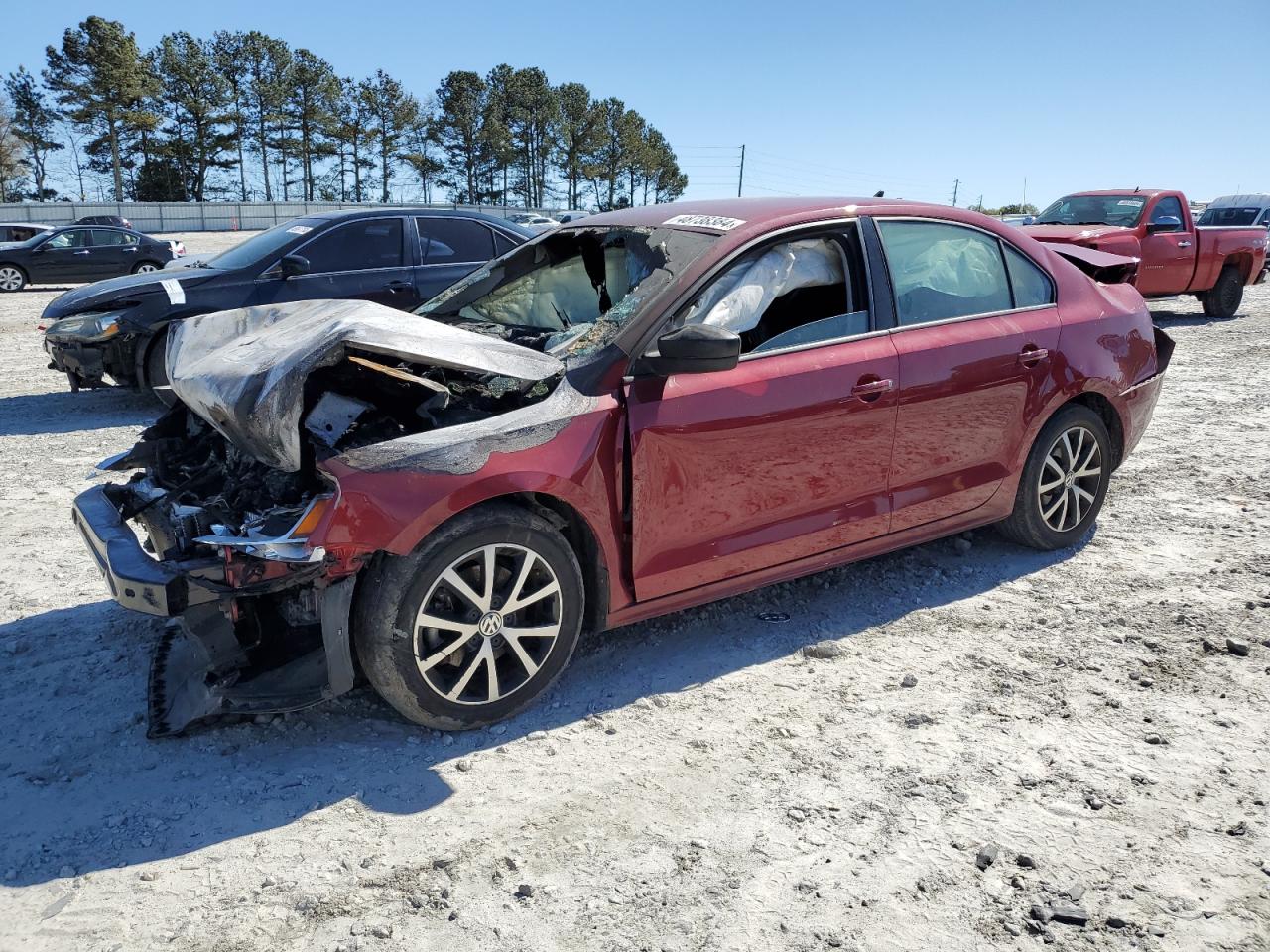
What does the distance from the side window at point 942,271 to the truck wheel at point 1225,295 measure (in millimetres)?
12457

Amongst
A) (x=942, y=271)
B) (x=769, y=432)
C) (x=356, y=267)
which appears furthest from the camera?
(x=356, y=267)

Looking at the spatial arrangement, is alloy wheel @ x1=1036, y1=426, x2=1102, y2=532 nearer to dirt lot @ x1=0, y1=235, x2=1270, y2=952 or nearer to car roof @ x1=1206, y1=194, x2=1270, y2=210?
dirt lot @ x1=0, y1=235, x2=1270, y2=952

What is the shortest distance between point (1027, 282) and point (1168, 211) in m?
10.8

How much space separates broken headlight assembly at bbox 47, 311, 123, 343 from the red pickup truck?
412 inches

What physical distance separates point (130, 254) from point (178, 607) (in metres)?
21.0

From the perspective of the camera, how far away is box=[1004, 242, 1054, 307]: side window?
4.57 m

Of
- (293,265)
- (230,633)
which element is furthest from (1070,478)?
(293,265)

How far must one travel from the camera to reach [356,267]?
8367 millimetres

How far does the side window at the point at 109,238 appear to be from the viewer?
2043 cm

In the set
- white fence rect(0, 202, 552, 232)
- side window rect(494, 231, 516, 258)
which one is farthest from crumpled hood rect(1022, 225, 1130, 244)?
white fence rect(0, 202, 552, 232)

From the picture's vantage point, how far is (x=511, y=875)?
2.63m

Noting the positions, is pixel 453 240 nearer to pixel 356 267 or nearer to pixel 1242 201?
pixel 356 267

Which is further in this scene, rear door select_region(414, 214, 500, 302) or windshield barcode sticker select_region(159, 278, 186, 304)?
rear door select_region(414, 214, 500, 302)

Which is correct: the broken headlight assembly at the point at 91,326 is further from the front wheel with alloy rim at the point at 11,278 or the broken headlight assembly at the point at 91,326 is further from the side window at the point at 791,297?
the front wheel with alloy rim at the point at 11,278
